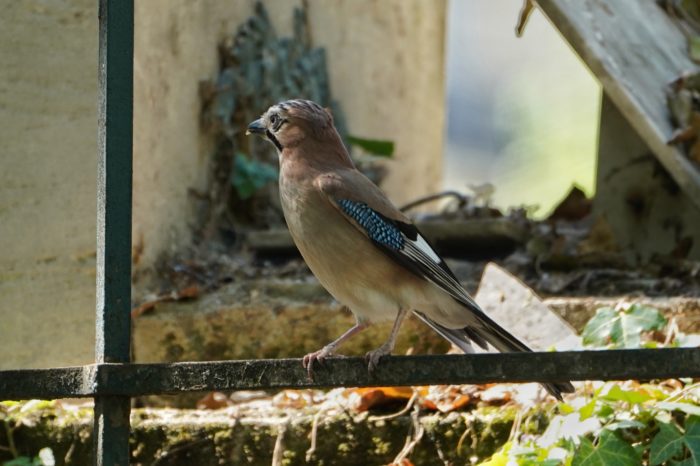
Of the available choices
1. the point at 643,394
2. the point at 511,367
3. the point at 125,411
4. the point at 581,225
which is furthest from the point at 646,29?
the point at 125,411

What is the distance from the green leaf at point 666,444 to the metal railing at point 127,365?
0.52m

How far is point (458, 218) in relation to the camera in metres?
5.77

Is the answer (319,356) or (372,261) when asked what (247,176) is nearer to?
(372,261)

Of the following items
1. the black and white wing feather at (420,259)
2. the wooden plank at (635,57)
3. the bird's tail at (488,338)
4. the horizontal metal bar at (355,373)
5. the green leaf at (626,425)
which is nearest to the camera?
the horizontal metal bar at (355,373)

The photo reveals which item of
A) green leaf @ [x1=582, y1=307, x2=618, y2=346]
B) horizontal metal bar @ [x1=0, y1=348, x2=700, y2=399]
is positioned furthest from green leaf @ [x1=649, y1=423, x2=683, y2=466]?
green leaf @ [x1=582, y1=307, x2=618, y2=346]

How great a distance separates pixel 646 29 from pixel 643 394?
2.13 metres

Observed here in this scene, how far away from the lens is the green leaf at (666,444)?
10.9 ft

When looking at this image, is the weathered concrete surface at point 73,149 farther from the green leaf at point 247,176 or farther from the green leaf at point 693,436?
the green leaf at point 693,436

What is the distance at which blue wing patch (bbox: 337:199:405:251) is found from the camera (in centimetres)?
397

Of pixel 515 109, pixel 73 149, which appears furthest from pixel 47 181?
pixel 515 109

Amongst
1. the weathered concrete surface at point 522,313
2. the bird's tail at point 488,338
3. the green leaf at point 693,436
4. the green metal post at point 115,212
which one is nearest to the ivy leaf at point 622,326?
the weathered concrete surface at point 522,313

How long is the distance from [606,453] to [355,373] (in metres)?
0.75

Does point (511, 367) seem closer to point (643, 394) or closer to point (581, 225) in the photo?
point (643, 394)

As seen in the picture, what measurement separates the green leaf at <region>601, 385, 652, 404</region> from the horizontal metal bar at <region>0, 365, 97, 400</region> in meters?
1.47
